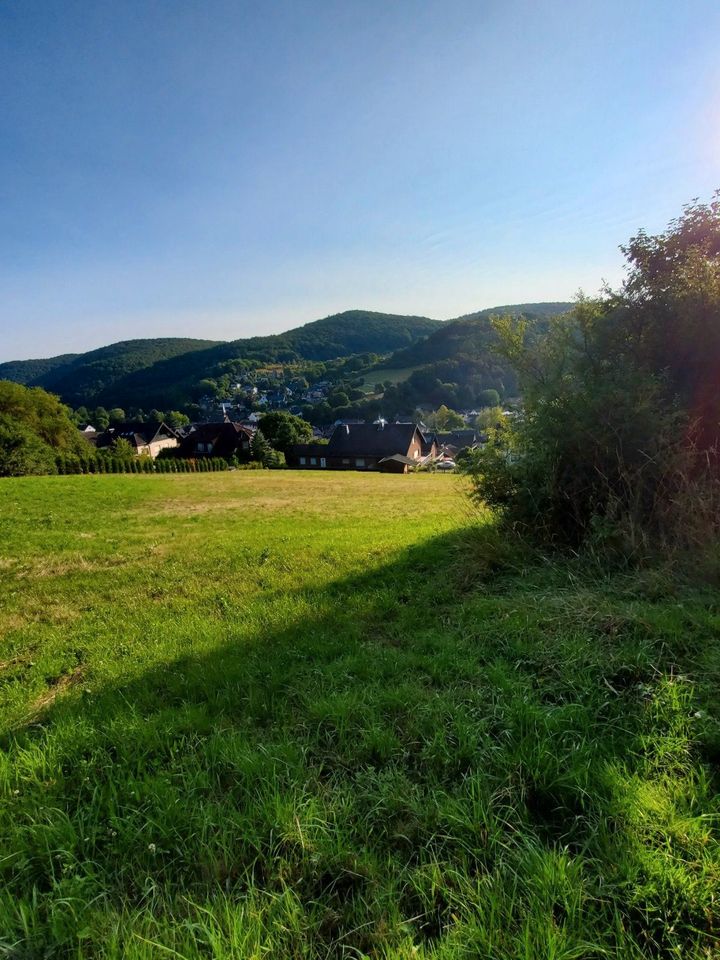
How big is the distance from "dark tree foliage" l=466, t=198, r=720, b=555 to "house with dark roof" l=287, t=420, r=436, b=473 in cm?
5353

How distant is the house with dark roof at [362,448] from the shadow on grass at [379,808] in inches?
2237

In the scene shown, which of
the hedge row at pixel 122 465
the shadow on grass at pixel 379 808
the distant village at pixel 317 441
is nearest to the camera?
the shadow on grass at pixel 379 808

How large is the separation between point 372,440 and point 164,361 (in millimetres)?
128892

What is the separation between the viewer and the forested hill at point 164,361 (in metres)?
140

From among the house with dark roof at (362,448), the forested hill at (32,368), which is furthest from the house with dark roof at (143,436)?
the forested hill at (32,368)

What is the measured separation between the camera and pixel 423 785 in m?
2.06

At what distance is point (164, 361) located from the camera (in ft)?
532

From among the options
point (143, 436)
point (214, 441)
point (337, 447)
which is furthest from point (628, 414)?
point (143, 436)

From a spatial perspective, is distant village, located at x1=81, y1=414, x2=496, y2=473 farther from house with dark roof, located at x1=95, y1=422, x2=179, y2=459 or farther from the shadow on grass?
the shadow on grass

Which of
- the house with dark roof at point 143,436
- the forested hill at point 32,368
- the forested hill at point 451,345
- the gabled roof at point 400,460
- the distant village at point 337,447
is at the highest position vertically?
the forested hill at point 32,368

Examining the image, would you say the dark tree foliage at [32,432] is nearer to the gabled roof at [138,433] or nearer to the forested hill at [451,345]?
the gabled roof at [138,433]

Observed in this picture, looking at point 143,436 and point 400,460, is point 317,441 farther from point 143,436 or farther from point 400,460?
point 143,436

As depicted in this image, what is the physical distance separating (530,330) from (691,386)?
2.21 m

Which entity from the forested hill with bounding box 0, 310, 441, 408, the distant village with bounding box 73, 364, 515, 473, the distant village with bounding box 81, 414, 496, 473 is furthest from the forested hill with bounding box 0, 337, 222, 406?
the distant village with bounding box 81, 414, 496, 473
